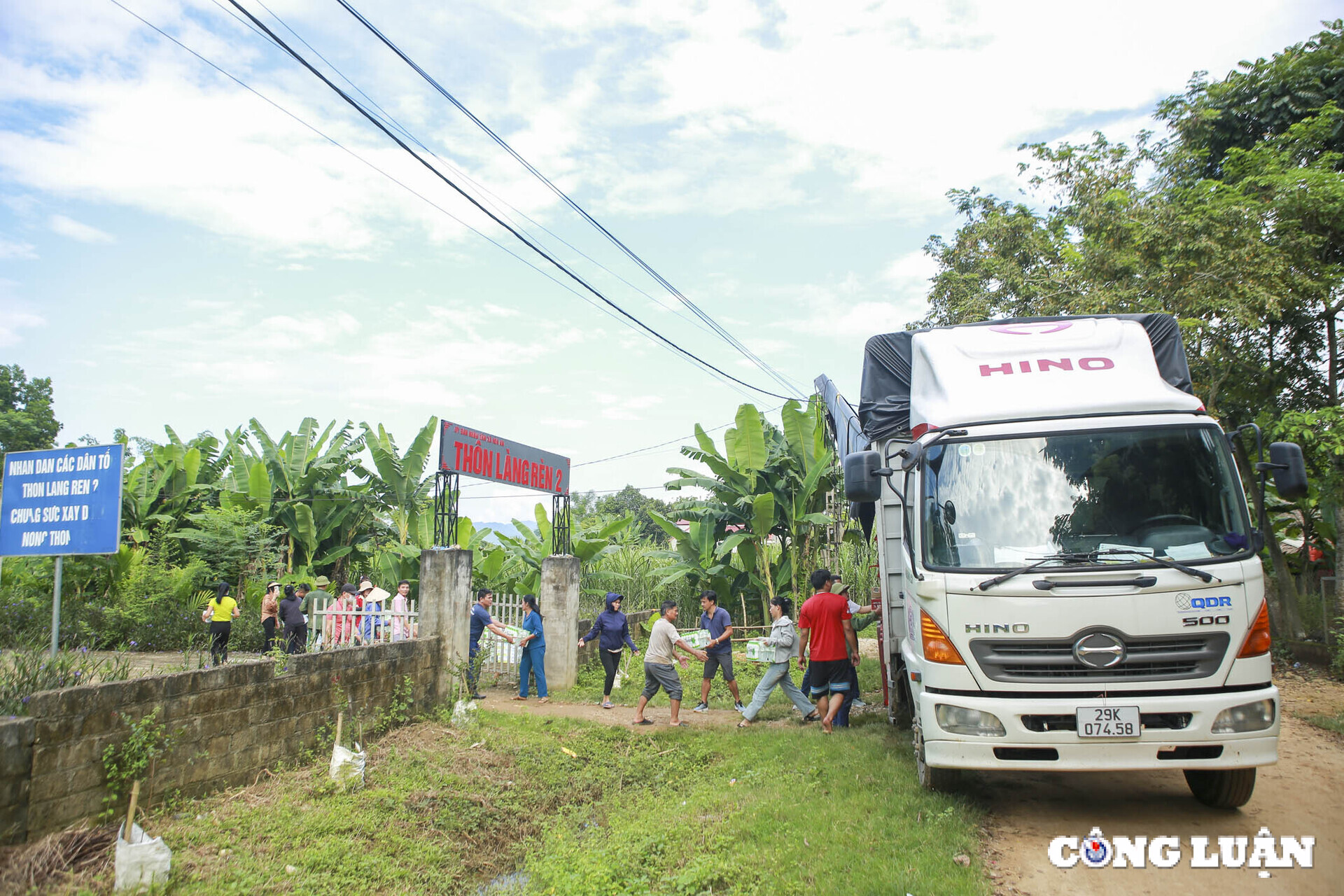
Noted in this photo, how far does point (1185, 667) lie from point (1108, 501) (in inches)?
41.5

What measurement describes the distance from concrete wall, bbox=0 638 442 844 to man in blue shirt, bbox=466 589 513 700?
2174 millimetres

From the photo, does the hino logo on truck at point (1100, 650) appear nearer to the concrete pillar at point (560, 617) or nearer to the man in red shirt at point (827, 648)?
the man in red shirt at point (827, 648)

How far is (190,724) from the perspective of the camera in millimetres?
5895

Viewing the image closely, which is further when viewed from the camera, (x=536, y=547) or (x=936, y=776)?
(x=536, y=547)

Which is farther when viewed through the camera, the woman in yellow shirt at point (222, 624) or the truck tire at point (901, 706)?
the woman in yellow shirt at point (222, 624)

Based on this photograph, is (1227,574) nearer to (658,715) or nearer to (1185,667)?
(1185,667)

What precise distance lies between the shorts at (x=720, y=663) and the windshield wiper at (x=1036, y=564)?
583cm

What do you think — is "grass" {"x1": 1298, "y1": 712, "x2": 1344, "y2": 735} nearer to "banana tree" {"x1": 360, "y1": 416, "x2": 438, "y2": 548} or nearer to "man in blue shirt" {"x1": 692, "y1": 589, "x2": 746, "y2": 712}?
"man in blue shirt" {"x1": 692, "y1": 589, "x2": 746, "y2": 712}

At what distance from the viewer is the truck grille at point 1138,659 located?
473cm

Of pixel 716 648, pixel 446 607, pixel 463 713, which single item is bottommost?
pixel 463 713

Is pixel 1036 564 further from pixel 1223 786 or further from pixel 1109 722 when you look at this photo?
pixel 1223 786

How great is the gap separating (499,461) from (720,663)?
14.6ft

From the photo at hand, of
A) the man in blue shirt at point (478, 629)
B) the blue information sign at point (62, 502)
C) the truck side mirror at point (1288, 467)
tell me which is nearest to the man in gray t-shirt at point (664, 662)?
the man in blue shirt at point (478, 629)

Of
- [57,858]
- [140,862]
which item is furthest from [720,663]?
[57,858]
